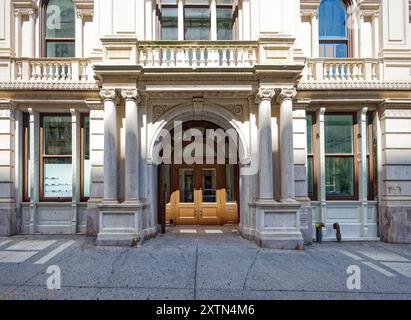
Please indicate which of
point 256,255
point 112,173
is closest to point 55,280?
point 112,173

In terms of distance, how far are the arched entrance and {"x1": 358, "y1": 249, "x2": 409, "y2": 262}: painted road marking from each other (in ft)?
15.5

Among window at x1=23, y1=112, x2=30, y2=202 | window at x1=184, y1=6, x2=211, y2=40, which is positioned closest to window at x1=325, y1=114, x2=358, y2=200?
window at x1=184, y1=6, x2=211, y2=40

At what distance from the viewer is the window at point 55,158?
32.4 ft

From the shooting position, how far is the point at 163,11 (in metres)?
10.4

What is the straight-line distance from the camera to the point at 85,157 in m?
9.89

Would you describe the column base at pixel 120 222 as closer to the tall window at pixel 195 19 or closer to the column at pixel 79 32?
the column at pixel 79 32

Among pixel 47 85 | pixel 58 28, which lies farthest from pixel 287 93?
pixel 58 28

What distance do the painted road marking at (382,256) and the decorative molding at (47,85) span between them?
9.34 meters

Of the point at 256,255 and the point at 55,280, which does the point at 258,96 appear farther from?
the point at 55,280

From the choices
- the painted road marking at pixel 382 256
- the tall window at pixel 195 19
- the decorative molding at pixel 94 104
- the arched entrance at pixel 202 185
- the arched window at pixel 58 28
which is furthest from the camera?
the arched entrance at pixel 202 185

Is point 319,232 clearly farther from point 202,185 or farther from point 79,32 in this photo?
point 79,32

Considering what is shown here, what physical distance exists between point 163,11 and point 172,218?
7760 mm

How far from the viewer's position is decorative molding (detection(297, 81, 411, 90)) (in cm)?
896

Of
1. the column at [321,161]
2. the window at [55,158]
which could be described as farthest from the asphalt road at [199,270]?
the window at [55,158]
